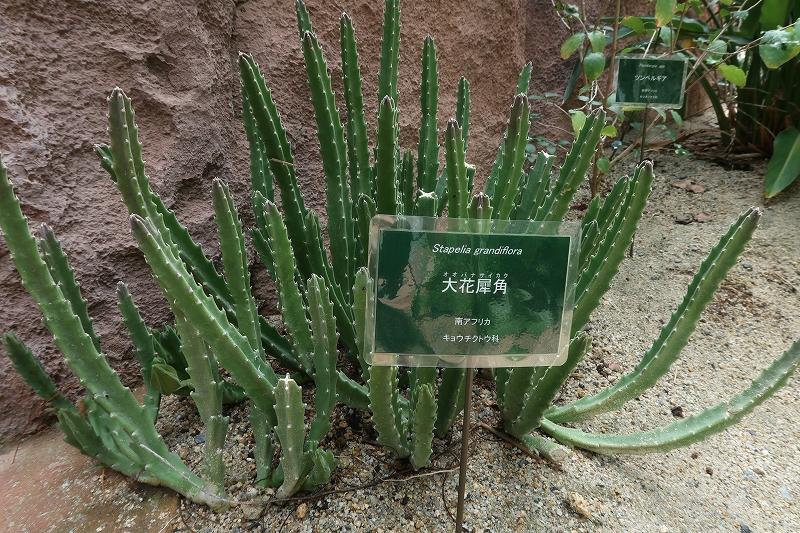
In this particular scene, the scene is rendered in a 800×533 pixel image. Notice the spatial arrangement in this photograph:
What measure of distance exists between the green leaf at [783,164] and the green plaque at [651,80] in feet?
1.91

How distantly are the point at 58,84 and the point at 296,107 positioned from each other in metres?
0.68

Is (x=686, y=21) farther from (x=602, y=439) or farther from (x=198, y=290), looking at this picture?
(x=198, y=290)

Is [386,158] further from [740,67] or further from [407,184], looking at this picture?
[740,67]

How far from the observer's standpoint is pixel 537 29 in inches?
108

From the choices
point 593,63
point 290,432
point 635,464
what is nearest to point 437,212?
point 290,432

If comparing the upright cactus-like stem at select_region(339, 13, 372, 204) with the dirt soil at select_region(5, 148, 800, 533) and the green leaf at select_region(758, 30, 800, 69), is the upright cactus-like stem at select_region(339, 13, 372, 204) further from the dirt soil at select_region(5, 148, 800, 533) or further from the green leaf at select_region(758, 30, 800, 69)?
the green leaf at select_region(758, 30, 800, 69)

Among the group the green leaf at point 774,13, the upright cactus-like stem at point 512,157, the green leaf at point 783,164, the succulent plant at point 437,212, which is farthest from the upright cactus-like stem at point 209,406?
the green leaf at point 774,13

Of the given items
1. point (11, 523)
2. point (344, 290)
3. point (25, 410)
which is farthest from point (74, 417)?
point (344, 290)

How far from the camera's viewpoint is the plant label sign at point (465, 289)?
0.73 m

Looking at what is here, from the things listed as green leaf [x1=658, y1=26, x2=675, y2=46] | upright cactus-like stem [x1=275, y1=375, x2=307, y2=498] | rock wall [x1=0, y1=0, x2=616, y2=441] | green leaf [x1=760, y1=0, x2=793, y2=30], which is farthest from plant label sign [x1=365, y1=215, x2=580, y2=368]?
green leaf [x1=760, y1=0, x2=793, y2=30]

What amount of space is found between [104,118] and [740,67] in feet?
8.46

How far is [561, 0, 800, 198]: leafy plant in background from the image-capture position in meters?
2.05

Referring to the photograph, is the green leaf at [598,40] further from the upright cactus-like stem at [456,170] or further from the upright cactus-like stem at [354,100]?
the upright cactus-like stem at [456,170]

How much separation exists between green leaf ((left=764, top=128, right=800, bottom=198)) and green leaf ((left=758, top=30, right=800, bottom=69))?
1.87 ft
